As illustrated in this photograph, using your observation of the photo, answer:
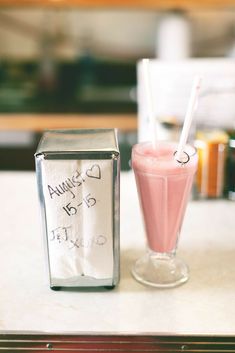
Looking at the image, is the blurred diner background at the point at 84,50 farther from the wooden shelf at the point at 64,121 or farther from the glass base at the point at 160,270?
the glass base at the point at 160,270

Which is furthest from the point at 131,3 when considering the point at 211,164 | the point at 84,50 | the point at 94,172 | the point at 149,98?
the point at 94,172

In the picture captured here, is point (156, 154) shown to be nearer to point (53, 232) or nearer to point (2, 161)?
point (53, 232)

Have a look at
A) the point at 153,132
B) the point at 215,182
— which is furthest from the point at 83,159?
the point at 215,182

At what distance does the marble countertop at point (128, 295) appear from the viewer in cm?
71

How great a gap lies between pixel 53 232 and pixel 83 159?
0.12 metres

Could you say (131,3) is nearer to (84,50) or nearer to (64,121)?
(84,50)

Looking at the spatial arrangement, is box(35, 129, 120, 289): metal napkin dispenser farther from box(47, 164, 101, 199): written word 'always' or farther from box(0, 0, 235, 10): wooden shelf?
box(0, 0, 235, 10): wooden shelf

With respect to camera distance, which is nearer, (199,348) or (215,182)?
(199,348)

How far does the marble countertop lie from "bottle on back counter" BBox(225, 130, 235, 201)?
128 millimetres

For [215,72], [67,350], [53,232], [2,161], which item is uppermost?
[215,72]

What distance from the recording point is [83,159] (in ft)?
2.31

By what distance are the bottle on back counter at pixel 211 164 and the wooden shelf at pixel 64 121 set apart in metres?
1.22

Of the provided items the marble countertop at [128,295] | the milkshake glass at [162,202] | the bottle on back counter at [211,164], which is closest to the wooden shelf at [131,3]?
the bottle on back counter at [211,164]

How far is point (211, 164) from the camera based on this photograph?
45.5 inches
